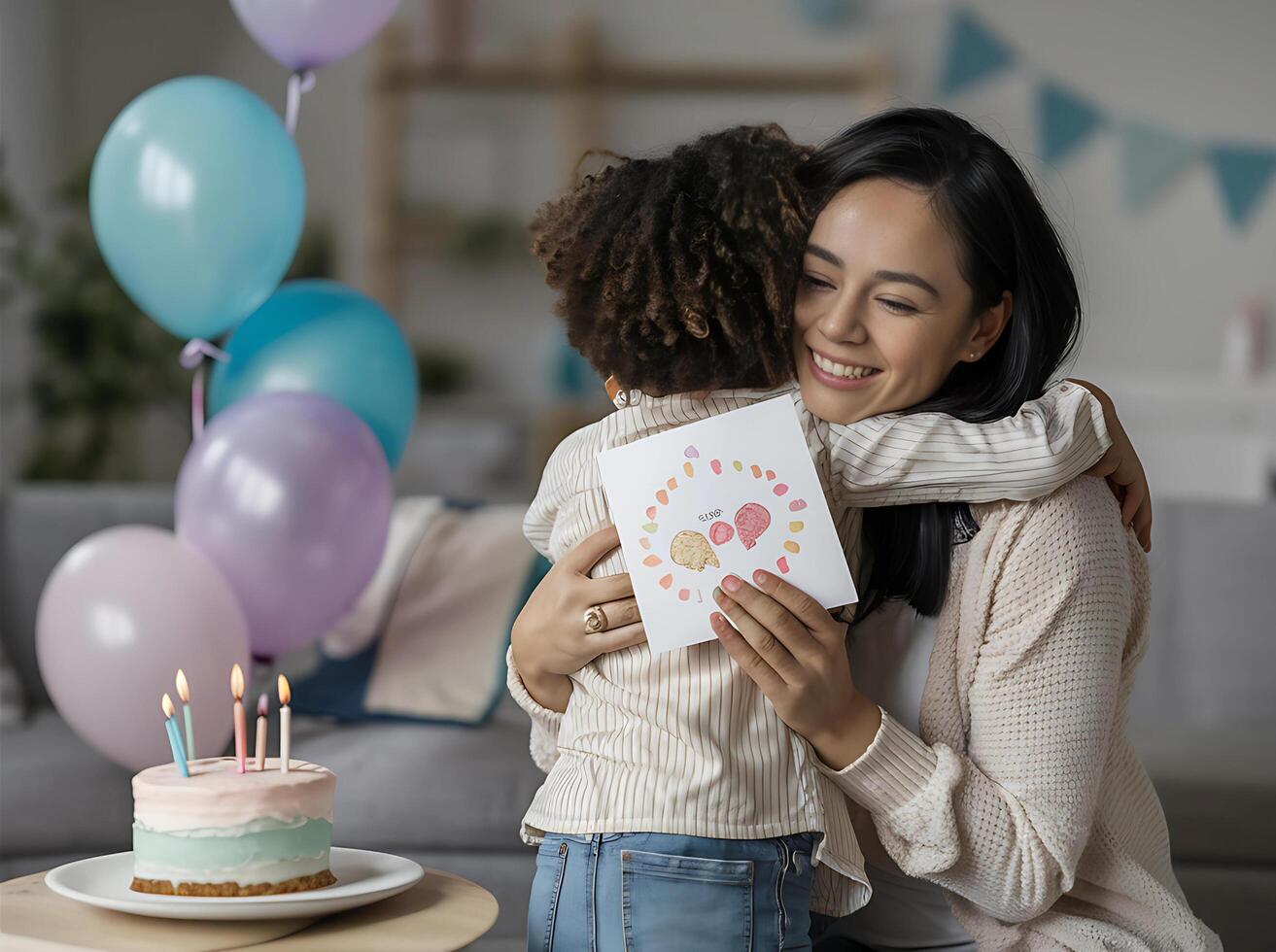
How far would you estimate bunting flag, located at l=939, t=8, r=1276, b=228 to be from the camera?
5473 mm

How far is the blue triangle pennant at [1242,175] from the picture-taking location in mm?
5461

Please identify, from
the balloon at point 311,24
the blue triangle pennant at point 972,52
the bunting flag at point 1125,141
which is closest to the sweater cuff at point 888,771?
the balloon at point 311,24

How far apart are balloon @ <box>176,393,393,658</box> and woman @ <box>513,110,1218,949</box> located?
114cm

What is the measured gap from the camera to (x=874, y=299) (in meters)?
1.07

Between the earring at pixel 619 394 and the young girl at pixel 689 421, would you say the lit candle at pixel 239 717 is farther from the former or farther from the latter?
the earring at pixel 619 394

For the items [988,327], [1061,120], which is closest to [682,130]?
[1061,120]

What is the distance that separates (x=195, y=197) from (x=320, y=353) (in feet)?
1.22

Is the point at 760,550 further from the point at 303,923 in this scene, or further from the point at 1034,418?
the point at 303,923

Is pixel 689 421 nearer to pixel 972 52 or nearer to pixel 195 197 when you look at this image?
pixel 195 197

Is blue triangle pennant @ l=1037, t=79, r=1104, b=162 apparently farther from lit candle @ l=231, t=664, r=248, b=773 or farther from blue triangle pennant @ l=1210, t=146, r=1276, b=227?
lit candle @ l=231, t=664, r=248, b=773

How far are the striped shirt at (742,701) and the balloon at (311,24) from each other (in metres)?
1.61

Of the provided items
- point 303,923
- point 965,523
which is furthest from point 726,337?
point 303,923

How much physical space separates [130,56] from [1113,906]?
5403 mm

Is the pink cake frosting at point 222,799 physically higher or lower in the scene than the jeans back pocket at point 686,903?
higher
